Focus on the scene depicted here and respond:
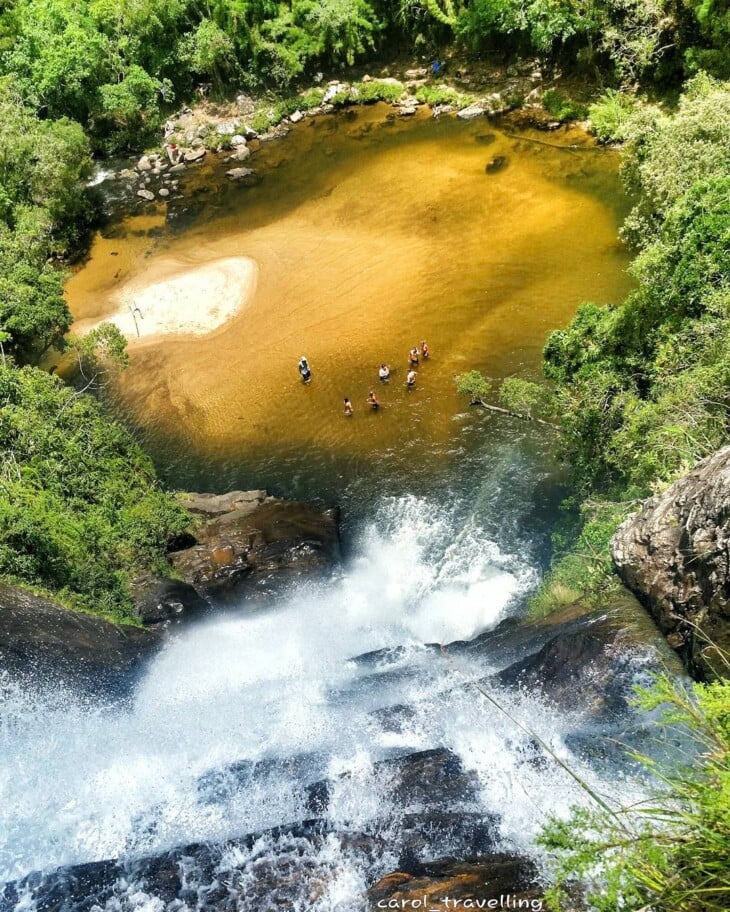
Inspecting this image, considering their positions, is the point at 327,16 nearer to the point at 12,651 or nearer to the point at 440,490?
the point at 440,490

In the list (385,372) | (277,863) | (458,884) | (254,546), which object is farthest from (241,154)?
(458,884)

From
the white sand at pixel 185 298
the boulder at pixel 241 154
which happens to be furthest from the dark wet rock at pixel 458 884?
the boulder at pixel 241 154

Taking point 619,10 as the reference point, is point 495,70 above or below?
below

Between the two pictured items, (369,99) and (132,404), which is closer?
(132,404)

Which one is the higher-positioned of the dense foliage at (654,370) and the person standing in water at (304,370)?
the dense foliage at (654,370)

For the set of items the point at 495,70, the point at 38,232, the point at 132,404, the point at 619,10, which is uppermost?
the point at 619,10

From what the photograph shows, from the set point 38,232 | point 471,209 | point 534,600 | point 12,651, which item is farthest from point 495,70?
point 12,651

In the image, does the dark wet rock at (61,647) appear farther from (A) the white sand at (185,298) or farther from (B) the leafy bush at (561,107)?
(B) the leafy bush at (561,107)
